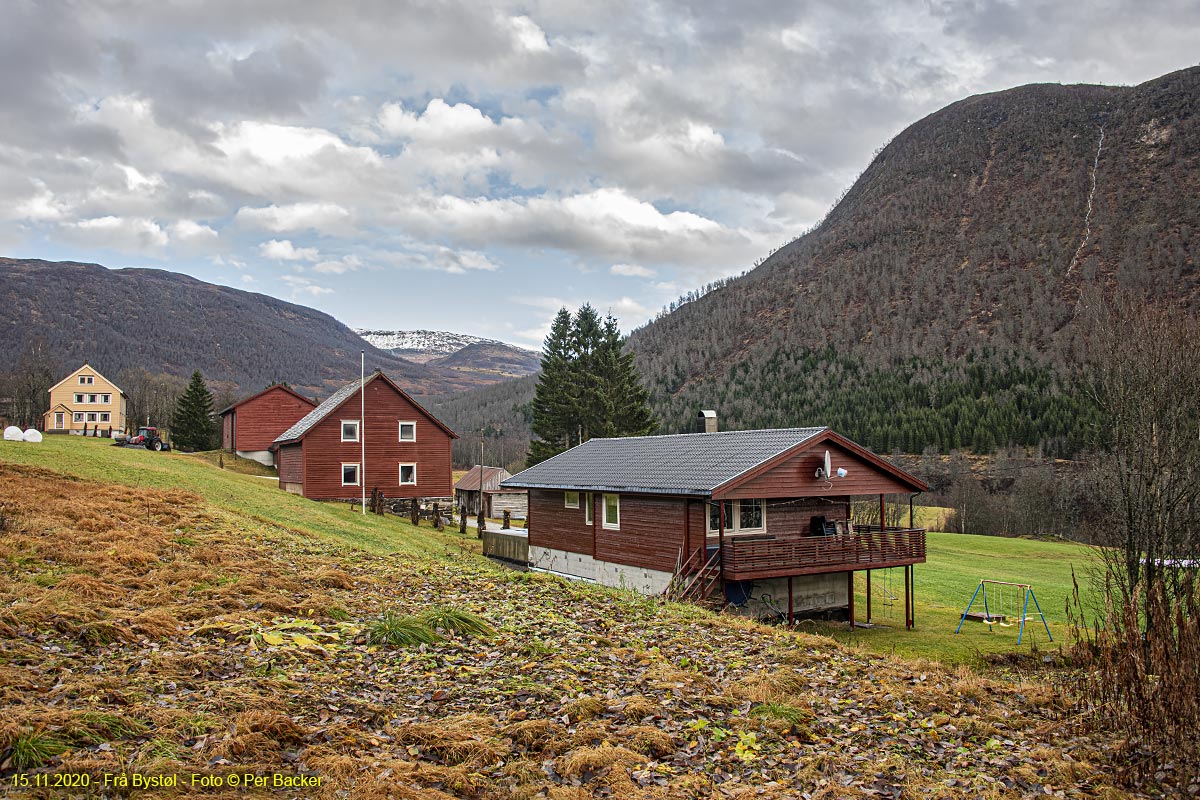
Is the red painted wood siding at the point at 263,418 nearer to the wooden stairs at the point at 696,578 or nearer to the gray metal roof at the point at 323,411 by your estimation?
the gray metal roof at the point at 323,411

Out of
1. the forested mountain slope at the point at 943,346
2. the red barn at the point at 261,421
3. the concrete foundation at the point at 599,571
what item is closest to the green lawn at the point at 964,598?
the concrete foundation at the point at 599,571

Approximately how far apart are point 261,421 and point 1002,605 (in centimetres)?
5315

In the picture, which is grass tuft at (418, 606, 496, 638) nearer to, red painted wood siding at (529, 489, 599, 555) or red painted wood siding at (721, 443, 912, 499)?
red painted wood siding at (721, 443, 912, 499)

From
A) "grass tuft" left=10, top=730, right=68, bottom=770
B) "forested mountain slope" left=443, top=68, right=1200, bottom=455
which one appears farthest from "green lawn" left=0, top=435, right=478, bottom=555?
"forested mountain slope" left=443, top=68, right=1200, bottom=455

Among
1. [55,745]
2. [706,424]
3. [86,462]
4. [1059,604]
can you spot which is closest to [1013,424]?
[1059,604]

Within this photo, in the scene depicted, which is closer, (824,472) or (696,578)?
(696,578)

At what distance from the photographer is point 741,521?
24.2 metres

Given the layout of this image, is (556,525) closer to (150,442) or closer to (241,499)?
(241,499)

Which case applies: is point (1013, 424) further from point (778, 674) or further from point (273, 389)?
point (778, 674)

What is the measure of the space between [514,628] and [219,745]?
233 inches

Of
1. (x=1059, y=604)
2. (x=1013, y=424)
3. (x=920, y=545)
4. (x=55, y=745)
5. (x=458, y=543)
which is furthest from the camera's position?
(x=1013, y=424)

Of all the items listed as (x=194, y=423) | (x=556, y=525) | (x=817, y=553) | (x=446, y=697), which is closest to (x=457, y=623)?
(x=446, y=697)

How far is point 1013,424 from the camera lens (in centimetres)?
11394

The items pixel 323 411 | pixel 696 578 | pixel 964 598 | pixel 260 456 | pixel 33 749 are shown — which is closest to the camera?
pixel 33 749
